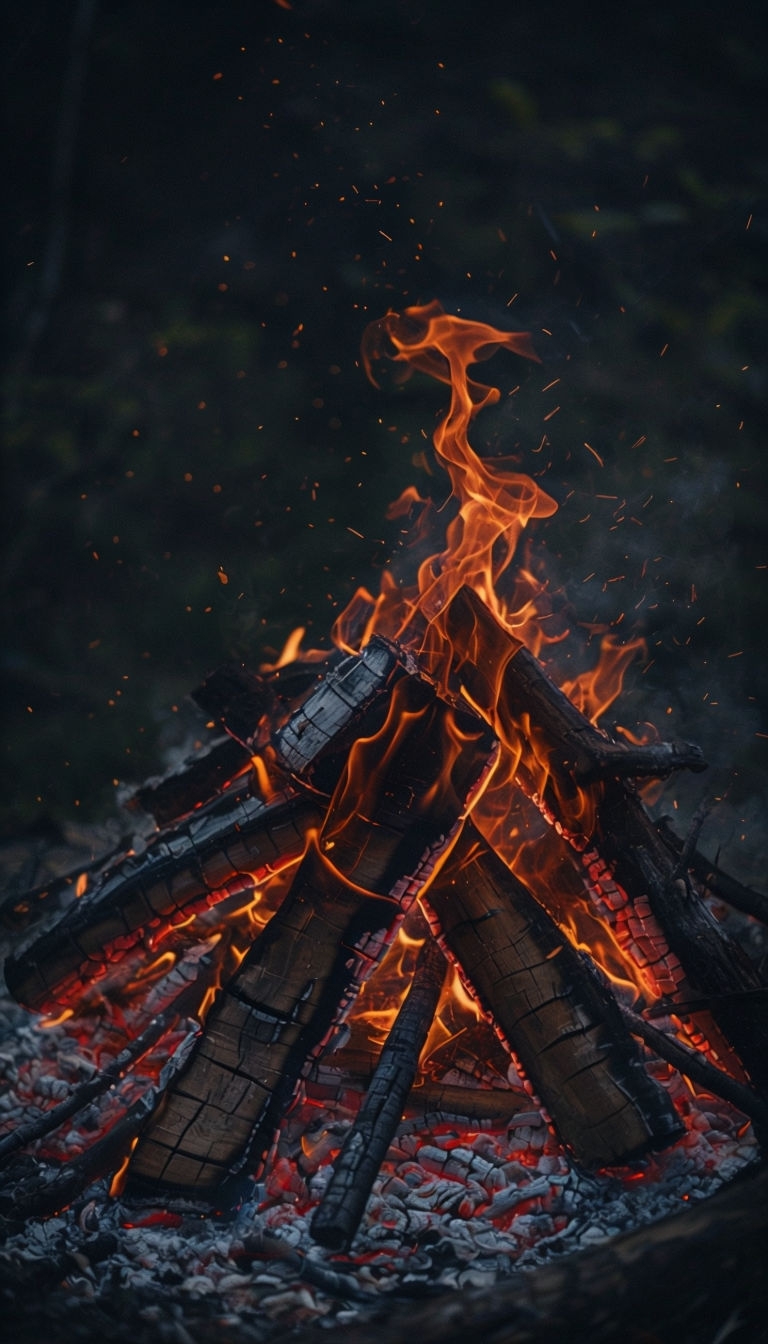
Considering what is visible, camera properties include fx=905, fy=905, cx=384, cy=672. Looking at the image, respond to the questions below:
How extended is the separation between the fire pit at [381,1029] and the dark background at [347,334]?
2132mm

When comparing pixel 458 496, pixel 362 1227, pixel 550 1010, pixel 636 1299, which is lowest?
pixel 636 1299

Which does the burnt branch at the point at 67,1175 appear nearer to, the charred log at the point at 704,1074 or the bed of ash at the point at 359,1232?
the bed of ash at the point at 359,1232

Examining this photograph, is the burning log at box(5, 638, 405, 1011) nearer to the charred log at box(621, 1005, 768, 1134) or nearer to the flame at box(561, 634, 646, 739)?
the charred log at box(621, 1005, 768, 1134)

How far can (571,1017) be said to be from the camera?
2.96m

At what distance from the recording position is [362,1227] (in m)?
2.71

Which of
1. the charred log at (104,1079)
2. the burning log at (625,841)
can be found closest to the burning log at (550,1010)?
the burning log at (625,841)

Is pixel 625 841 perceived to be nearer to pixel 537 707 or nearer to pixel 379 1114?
pixel 537 707

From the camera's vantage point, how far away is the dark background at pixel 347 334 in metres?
5.46

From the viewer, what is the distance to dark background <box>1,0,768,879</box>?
546 cm

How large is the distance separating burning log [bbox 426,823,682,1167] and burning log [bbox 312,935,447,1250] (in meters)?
0.22

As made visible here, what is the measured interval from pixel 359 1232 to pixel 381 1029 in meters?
0.92

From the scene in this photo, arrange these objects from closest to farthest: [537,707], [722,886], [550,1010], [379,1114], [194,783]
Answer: [379,1114] < [550,1010] < [537,707] < [722,886] < [194,783]

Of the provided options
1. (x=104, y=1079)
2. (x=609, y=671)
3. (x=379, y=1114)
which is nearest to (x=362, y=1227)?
(x=379, y=1114)

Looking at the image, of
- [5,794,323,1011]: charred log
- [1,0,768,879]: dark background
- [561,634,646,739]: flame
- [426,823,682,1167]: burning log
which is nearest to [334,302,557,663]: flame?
[1,0,768,879]: dark background
